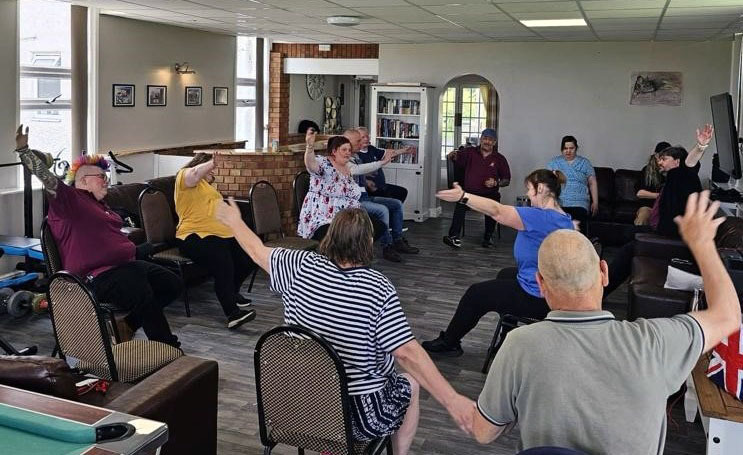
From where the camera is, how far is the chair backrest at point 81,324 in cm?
327

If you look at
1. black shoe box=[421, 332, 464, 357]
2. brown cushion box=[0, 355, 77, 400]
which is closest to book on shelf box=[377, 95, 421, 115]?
black shoe box=[421, 332, 464, 357]

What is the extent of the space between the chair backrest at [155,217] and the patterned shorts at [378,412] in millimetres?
3609

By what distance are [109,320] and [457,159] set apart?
6.05 meters

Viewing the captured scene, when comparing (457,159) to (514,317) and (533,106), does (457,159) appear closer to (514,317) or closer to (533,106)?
(533,106)

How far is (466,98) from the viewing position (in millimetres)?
12859

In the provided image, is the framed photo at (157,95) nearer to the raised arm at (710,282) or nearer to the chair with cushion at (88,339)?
the chair with cushion at (88,339)

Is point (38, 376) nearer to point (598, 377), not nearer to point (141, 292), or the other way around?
point (598, 377)

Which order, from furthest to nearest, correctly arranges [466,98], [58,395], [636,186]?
[466,98] → [636,186] → [58,395]

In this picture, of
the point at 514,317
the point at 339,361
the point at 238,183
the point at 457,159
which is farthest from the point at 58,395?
the point at 457,159

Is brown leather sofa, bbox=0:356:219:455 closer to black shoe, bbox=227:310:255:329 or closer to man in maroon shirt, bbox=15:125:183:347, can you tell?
man in maroon shirt, bbox=15:125:183:347

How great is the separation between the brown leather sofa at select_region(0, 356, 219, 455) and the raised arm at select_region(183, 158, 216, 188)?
264cm

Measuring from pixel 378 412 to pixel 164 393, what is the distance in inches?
31.9

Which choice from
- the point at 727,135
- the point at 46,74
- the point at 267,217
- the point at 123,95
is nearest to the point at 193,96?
the point at 123,95

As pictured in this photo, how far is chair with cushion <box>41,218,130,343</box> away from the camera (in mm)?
4348
